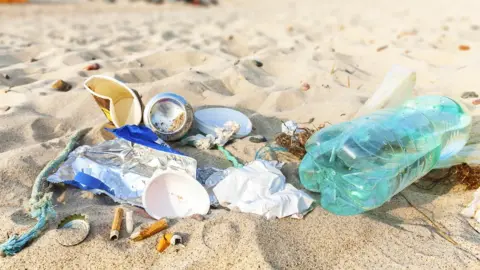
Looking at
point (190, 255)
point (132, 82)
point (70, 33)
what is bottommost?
point (70, 33)

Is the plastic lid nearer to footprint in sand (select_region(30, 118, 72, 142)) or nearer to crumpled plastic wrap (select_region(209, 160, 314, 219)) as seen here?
crumpled plastic wrap (select_region(209, 160, 314, 219))

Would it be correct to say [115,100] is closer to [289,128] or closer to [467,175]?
[289,128]

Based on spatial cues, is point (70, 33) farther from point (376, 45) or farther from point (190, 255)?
point (190, 255)

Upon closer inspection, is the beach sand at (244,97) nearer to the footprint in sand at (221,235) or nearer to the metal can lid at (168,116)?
the footprint in sand at (221,235)

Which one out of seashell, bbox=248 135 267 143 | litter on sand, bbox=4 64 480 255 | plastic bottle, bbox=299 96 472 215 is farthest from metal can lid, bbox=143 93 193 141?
plastic bottle, bbox=299 96 472 215

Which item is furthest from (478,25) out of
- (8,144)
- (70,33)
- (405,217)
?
(8,144)

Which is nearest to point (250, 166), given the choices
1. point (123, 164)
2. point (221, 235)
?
point (221, 235)
